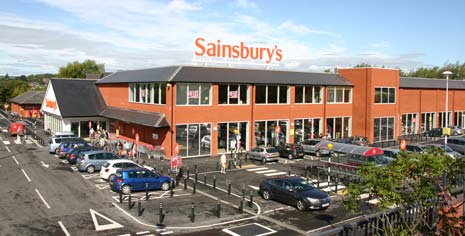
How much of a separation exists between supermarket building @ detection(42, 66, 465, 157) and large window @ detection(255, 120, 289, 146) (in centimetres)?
10

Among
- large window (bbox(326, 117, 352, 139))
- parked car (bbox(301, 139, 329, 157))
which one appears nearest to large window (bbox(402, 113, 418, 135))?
large window (bbox(326, 117, 352, 139))

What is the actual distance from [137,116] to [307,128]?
1844 centimetres

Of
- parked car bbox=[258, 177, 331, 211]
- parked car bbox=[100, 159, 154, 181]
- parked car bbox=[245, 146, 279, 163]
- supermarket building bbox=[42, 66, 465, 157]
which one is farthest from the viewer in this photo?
supermarket building bbox=[42, 66, 465, 157]

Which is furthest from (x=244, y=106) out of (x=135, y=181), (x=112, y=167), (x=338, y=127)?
(x=135, y=181)

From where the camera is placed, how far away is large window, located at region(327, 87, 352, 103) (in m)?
49.5

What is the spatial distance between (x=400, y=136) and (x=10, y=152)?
45.4 m

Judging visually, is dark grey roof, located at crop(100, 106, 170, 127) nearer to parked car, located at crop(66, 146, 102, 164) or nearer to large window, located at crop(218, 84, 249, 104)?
parked car, located at crop(66, 146, 102, 164)

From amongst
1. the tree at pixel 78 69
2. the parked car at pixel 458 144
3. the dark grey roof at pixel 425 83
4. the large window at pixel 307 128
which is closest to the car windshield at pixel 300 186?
the large window at pixel 307 128

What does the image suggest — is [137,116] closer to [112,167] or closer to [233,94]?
[233,94]

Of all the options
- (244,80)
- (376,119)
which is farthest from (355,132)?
(244,80)

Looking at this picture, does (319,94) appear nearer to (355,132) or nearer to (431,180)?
(355,132)

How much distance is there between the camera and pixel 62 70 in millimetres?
123625

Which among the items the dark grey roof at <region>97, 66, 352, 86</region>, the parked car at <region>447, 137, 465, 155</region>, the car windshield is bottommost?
the car windshield

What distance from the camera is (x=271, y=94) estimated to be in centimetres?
4416
